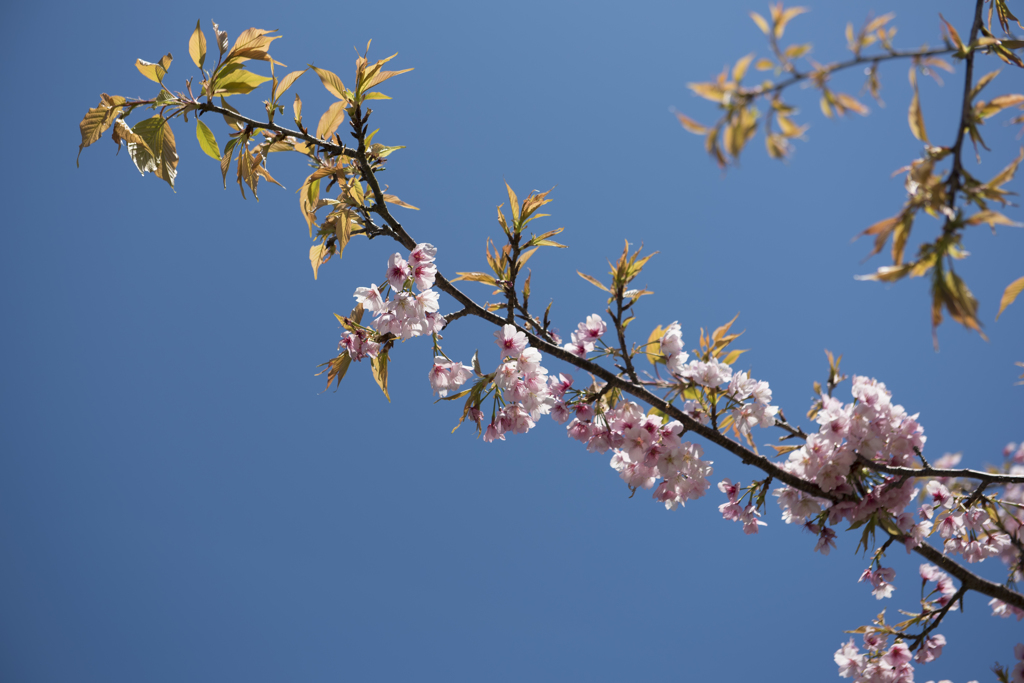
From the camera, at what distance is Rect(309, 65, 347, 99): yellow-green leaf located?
3.02 feet

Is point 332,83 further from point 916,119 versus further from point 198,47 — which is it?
point 916,119

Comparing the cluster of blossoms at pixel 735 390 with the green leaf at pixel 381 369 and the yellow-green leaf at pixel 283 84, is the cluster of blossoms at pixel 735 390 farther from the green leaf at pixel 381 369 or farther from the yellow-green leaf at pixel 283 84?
the yellow-green leaf at pixel 283 84

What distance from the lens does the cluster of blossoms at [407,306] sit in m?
1.07

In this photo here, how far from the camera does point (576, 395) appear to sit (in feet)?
4.11

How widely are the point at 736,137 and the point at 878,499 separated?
3.25 ft

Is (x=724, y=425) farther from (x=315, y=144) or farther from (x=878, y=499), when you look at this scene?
(x=315, y=144)

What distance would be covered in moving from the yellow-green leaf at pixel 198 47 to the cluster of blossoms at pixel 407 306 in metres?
0.48

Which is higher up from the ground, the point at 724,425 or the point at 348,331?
the point at 724,425

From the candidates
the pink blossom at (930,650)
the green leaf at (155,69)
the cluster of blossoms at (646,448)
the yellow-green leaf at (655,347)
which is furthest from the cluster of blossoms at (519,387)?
the pink blossom at (930,650)

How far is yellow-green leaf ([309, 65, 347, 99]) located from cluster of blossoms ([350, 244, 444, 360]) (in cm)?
33

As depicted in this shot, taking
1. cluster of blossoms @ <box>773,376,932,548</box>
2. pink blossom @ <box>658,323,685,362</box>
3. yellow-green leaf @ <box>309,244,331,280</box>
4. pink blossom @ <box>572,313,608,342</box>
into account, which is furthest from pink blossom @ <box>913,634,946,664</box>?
yellow-green leaf @ <box>309,244,331,280</box>

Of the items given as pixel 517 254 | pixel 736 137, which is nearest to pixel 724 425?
pixel 517 254

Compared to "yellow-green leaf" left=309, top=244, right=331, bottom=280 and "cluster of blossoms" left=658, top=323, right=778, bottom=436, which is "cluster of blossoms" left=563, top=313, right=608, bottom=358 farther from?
"yellow-green leaf" left=309, top=244, right=331, bottom=280

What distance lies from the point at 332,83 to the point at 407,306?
1.48 ft
